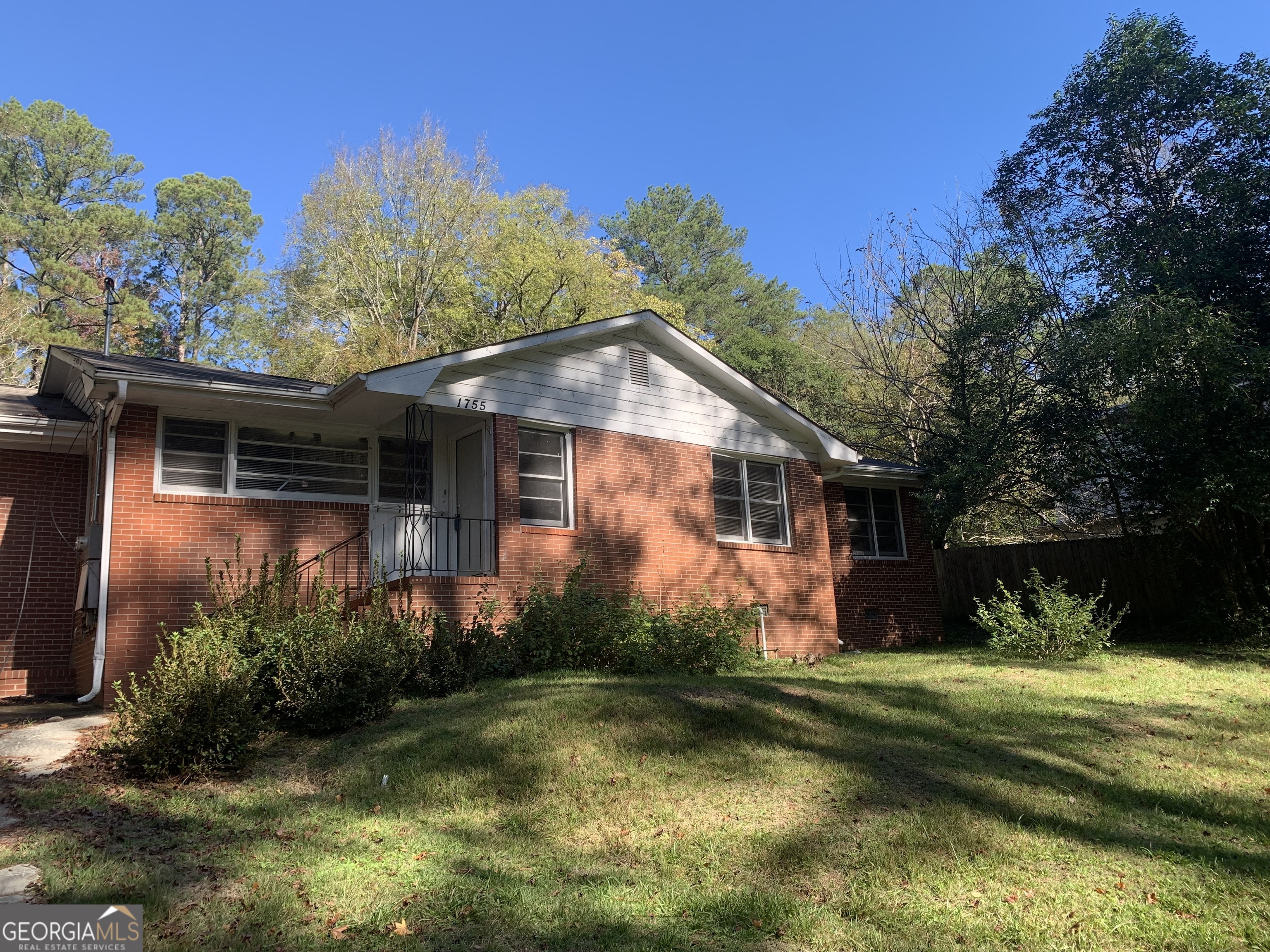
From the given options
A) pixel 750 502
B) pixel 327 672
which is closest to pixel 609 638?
pixel 327 672

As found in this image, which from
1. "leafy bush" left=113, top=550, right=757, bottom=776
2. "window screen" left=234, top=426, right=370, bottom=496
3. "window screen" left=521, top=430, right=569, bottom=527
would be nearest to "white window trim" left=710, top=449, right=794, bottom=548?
"leafy bush" left=113, top=550, right=757, bottom=776

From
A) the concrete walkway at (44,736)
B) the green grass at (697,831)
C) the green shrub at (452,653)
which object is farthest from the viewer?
the green shrub at (452,653)

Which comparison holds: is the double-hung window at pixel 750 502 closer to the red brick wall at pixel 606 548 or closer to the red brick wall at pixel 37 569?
the red brick wall at pixel 606 548

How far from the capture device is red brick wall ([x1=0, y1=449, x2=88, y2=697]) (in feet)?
36.1

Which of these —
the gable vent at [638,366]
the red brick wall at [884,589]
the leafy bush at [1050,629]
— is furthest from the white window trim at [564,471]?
the red brick wall at [884,589]

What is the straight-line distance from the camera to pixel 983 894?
4.69 metres

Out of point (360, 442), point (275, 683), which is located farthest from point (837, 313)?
point (275, 683)

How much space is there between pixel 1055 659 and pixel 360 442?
32.7 ft

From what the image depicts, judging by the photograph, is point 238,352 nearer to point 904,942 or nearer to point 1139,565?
point 1139,565

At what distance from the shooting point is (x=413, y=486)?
35.4 ft

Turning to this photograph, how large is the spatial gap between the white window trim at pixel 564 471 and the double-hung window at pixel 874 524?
22.6 ft

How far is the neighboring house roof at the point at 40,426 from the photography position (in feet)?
35.4

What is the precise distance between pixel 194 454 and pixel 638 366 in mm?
6299

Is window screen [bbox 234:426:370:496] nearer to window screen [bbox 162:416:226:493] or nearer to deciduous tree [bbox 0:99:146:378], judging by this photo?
window screen [bbox 162:416:226:493]
